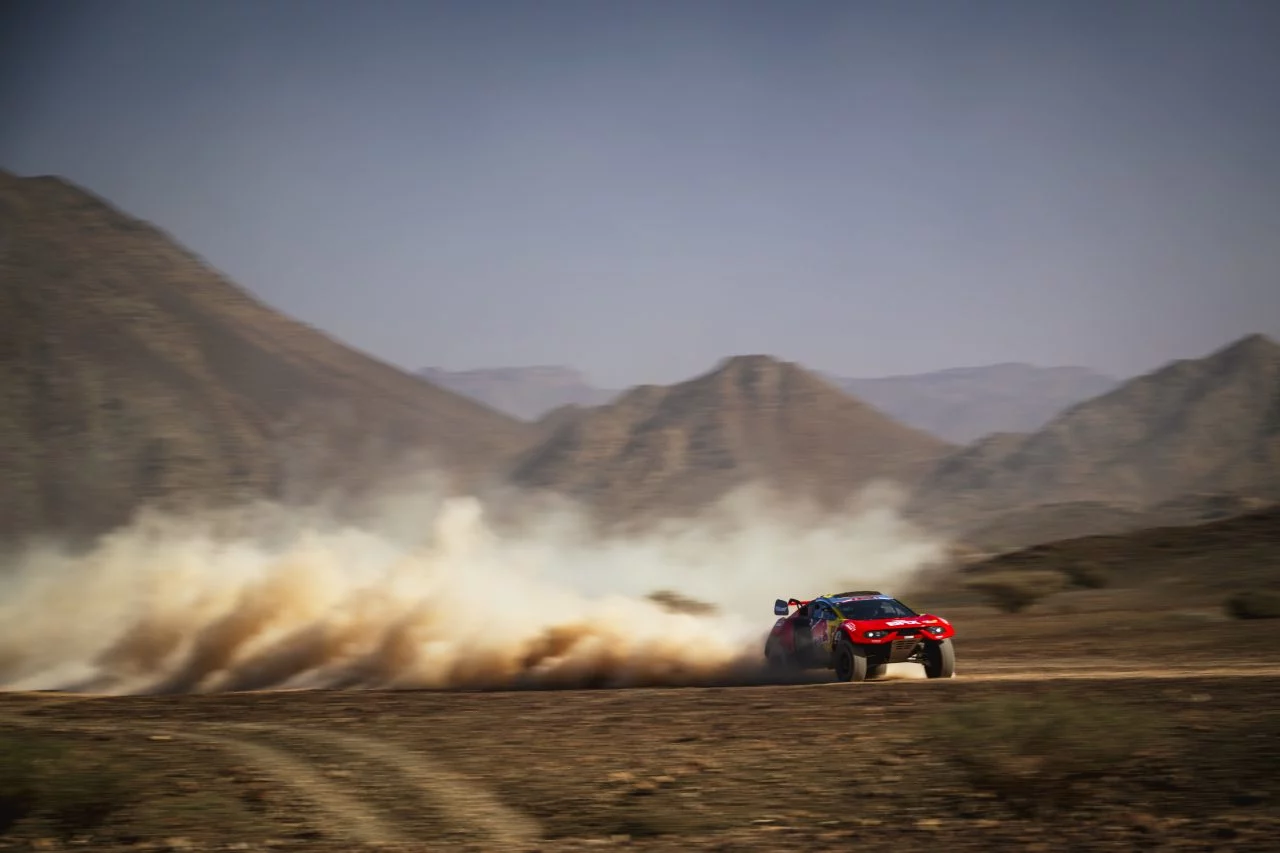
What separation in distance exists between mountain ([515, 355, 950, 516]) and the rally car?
94.7m

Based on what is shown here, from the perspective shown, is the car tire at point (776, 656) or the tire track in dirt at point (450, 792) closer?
the tire track in dirt at point (450, 792)

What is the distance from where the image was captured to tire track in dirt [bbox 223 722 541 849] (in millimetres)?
12133

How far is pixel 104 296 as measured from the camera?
394 ft

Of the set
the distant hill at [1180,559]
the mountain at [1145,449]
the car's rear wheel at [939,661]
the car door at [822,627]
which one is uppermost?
the mountain at [1145,449]

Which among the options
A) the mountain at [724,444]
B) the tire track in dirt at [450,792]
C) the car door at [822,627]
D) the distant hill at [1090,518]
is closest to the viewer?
the tire track in dirt at [450,792]

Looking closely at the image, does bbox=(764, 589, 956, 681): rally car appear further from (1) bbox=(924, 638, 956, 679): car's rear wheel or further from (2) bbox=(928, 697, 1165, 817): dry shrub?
(2) bbox=(928, 697, 1165, 817): dry shrub

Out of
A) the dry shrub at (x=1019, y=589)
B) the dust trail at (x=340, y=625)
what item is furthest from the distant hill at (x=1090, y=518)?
the dust trail at (x=340, y=625)

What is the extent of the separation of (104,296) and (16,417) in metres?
29.5

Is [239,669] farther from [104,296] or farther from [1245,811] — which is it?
[104,296]

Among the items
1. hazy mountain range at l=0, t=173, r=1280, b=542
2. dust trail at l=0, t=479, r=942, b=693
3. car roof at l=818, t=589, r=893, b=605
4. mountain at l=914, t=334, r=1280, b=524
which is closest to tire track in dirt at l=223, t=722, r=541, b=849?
dust trail at l=0, t=479, r=942, b=693

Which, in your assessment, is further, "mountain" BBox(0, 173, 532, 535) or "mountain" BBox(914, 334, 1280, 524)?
"mountain" BBox(914, 334, 1280, 524)

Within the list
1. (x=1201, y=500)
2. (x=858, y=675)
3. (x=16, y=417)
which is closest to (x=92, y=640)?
(x=858, y=675)

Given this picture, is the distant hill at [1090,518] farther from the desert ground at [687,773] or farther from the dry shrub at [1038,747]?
the dry shrub at [1038,747]

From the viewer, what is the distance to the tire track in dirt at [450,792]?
39.8ft
